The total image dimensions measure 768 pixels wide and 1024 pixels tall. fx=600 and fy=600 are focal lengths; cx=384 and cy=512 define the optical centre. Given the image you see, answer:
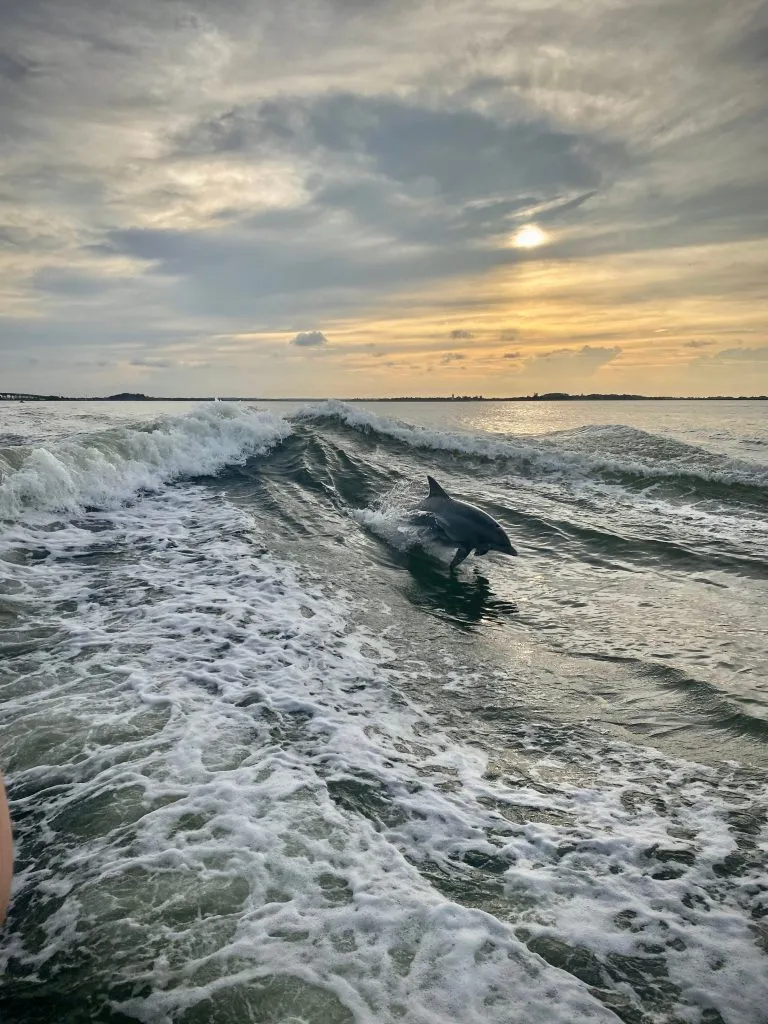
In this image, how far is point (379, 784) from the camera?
4.59m

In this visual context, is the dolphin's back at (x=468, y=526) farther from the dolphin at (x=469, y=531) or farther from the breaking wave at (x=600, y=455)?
the breaking wave at (x=600, y=455)

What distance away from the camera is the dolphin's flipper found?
11.1 meters

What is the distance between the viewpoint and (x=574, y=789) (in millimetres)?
4637

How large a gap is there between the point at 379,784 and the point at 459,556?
682cm

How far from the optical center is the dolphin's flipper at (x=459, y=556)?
1108 cm

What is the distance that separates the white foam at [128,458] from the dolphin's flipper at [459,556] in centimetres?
896

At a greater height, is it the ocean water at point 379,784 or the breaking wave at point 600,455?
the breaking wave at point 600,455

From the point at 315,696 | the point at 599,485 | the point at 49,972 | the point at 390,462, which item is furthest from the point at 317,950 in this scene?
the point at 390,462

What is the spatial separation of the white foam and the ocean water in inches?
97.6

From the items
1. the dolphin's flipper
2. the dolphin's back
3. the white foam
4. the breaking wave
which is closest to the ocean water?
the dolphin's flipper

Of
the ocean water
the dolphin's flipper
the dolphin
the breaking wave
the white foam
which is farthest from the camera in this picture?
the breaking wave

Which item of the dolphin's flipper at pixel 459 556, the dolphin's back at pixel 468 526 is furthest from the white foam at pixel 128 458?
the dolphin's flipper at pixel 459 556

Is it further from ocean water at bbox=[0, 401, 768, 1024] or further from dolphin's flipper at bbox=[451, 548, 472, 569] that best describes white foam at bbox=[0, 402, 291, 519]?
dolphin's flipper at bbox=[451, 548, 472, 569]

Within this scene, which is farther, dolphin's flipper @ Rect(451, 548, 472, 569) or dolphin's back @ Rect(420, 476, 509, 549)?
dolphin's back @ Rect(420, 476, 509, 549)
